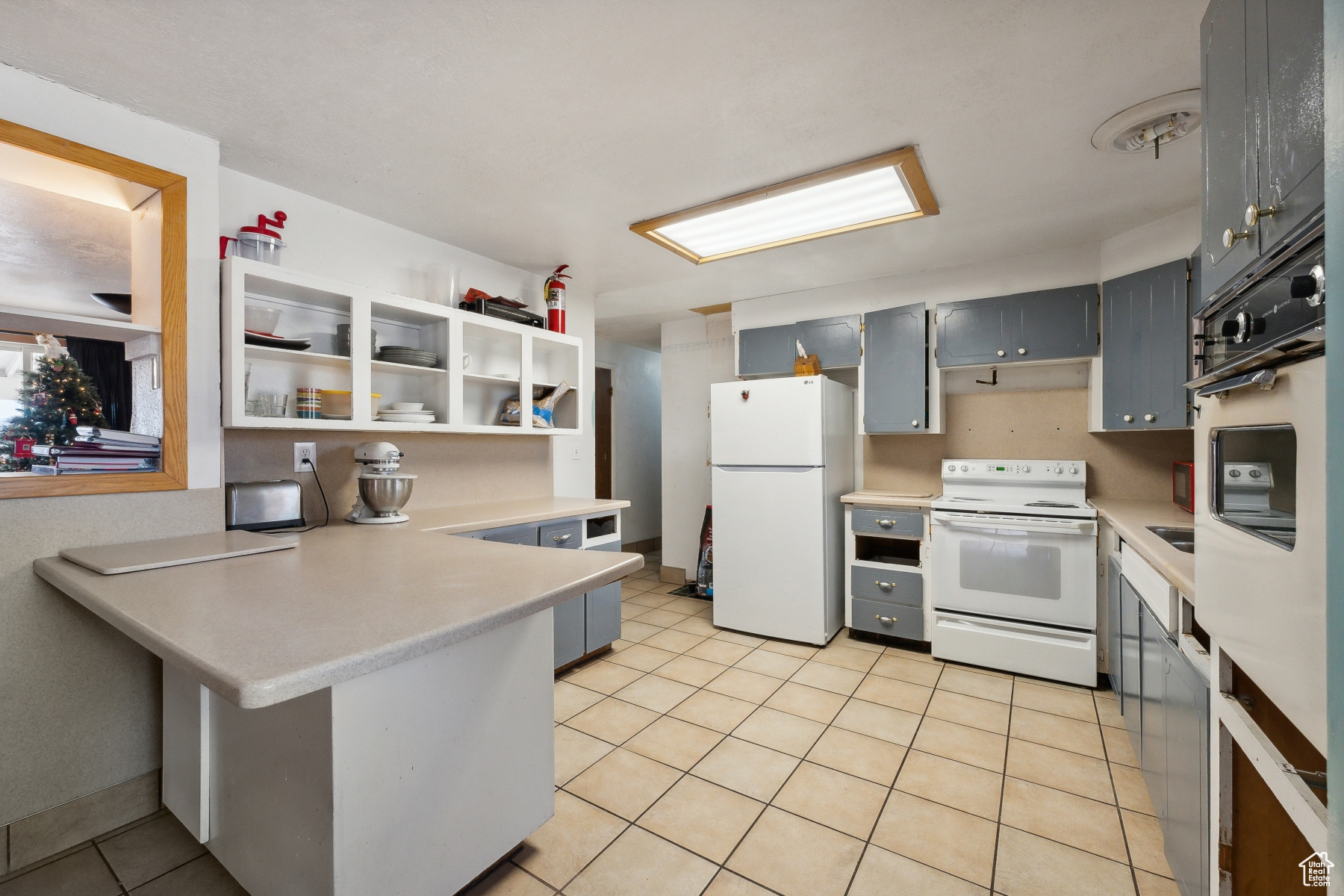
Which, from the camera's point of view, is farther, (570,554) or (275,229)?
(275,229)

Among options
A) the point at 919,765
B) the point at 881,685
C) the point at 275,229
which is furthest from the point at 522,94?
the point at 881,685

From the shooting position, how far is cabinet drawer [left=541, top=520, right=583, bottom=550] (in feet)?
9.36

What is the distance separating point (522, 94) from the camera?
5.81ft

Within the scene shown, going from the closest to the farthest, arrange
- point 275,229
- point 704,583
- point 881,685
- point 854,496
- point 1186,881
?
point 1186,881 → point 275,229 → point 881,685 → point 854,496 → point 704,583

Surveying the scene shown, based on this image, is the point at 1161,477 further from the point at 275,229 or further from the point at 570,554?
the point at 275,229

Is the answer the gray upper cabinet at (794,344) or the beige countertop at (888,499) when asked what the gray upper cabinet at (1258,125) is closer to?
the beige countertop at (888,499)

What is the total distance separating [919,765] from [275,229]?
3.34 meters

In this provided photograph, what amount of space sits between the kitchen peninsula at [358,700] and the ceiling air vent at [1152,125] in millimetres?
2185

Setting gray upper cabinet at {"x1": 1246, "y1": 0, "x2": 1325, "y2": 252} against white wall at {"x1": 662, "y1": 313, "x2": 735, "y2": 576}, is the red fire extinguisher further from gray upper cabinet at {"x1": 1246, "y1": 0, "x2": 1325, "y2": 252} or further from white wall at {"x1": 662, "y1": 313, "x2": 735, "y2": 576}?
gray upper cabinet at {"x1": 1246, "y1": 0, "x2": 1325, "y2": 252}

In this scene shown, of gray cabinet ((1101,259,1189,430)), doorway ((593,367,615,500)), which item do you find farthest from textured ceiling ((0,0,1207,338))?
doorway ((593,367,615,500))

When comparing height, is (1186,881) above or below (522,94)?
below

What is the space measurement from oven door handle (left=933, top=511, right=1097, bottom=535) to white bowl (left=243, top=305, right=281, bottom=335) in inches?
130

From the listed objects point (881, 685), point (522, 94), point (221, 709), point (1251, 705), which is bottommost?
point (881, 685)

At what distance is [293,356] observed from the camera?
2303 mm
